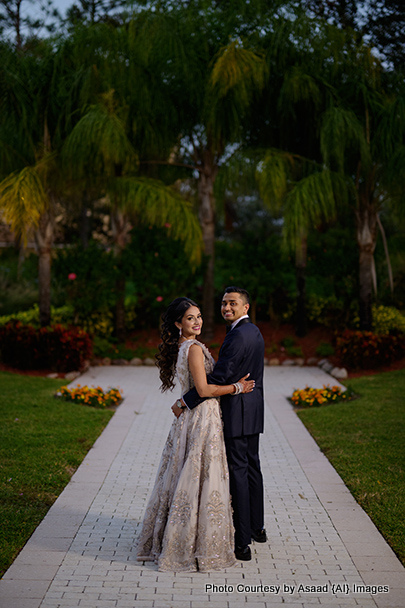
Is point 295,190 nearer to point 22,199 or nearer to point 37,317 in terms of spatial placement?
point 22,199

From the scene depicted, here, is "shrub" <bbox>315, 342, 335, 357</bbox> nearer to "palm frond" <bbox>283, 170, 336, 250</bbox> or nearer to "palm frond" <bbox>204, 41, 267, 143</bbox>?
"palm frond" <bbox>283, 170, 336, 250</bbox>

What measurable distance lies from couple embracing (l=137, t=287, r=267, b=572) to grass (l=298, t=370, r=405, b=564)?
52.5 inches

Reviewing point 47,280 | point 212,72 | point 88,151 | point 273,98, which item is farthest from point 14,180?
point 273,98

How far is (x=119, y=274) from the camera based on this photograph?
591 inches

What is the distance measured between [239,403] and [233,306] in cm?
70

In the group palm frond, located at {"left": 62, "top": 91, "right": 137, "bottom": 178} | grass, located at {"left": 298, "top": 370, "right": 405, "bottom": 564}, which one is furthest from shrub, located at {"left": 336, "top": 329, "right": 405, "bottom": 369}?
palm frond, located at {"left": 62, "top": 91, "right": 137, "bottom": 178}

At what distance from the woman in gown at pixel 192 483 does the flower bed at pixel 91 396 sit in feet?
18.3

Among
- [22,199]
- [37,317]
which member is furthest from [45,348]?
[22,199]

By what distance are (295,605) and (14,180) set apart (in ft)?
33.7

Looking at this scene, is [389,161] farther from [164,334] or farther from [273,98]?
[164,334]

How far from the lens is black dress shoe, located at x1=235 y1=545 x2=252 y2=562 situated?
465 cm

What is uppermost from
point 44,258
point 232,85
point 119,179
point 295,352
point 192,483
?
point 232,85

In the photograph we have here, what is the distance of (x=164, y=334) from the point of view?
4.79 metres

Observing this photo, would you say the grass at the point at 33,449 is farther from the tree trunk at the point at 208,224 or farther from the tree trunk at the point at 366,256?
the tree trunk at the point at 366,256
